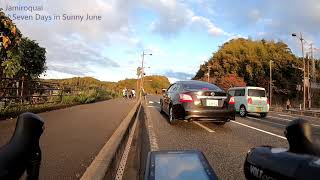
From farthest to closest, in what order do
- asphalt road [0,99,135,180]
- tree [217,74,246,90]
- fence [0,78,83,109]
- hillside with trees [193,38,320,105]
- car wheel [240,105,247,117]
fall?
hillside with trees [193,38,320,105] → tree [217,74,246,90] → car wheel [240,105,247,117] → fence [0,78,83,109] → asphalt road [0,99,135,180]

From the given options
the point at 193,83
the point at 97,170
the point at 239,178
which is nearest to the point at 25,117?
the point at 97,170

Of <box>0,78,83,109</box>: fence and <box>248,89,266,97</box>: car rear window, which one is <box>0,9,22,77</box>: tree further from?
<box>248,89,266,97</box>: car rear window

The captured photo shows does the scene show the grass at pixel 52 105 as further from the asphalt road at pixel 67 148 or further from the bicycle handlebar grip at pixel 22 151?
the bicycle handlebar grip at pixel 22 151

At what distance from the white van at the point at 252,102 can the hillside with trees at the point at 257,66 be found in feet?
152

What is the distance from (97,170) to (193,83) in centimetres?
830

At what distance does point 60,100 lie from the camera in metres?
20.8

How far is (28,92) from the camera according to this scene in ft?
52.3

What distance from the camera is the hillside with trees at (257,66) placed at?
6931 centimetres

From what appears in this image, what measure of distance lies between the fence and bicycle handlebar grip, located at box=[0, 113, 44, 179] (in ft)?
36.1

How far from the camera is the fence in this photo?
1320 centimetres

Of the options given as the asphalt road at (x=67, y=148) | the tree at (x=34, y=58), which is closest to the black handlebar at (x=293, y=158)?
the asphalt road at (x=67, y=148)

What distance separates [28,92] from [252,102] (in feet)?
36.1

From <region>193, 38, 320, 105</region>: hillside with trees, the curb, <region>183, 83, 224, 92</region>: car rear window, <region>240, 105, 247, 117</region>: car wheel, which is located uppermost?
<region>193, 38, 320, 105</region>: hillside with trees

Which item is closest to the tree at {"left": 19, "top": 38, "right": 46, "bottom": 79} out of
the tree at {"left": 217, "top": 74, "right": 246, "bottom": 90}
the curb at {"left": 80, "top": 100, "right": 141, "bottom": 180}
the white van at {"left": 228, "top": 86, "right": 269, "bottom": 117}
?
the white van at {"left": 228, "top": 86, "right": 269, "bottom": 117}
